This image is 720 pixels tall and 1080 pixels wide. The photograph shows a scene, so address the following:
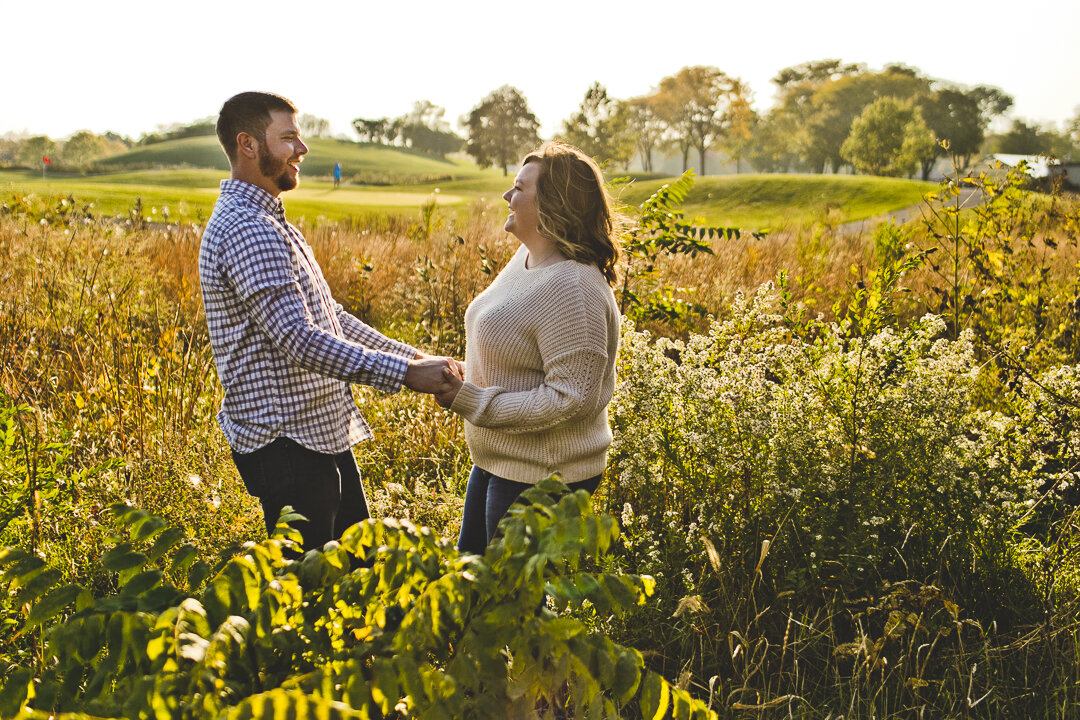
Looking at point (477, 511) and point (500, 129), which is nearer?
point (477, 511)

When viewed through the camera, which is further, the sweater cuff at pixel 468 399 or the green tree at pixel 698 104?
the green tree at pixel 698 104

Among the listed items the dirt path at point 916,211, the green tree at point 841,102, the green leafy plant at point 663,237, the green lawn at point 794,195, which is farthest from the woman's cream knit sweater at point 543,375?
the green tree at point 841,102

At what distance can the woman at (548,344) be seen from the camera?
7.99ft

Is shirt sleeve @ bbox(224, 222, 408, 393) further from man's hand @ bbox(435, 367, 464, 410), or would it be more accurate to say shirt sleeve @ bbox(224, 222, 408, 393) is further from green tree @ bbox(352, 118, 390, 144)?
green tree @ bbox(352, 118, 390, 144)

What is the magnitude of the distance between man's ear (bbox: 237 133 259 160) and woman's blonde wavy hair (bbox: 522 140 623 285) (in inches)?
37.1

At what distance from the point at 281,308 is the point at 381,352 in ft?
1.15

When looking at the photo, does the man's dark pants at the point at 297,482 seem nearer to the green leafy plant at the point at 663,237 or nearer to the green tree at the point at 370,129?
the green leafy plant at the point at 663,237

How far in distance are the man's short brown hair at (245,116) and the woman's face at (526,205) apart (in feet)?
2.84

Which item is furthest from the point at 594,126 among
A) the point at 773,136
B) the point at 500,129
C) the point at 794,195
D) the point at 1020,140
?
the point at 1020,140

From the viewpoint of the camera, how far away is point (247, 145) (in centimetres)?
262

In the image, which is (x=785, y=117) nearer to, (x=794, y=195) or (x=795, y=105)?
(x=795, y=105)

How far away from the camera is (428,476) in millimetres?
4320

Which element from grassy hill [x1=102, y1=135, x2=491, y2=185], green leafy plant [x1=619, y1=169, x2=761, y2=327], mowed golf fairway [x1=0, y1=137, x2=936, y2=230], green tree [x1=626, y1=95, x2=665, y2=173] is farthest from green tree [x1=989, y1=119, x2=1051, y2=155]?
green leafy plant [x1=619, y1=169, x2=761, y2=327]

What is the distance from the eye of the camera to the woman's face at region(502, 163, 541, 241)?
2.60 m
